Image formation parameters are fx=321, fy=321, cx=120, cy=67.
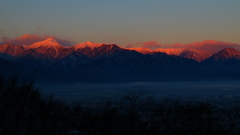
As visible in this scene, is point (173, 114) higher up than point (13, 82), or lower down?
lower down

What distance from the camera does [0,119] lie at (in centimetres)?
2428

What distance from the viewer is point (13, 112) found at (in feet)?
88.6

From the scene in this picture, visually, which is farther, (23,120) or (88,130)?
(88,130)

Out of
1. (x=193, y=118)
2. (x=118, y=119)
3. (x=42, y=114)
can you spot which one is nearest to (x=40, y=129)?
(x=42, y=114)

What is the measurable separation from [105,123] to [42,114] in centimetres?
1128

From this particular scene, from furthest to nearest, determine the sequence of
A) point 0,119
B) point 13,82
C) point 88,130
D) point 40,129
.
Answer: point 88,130
point 40,129
point 13,82
point 0,119

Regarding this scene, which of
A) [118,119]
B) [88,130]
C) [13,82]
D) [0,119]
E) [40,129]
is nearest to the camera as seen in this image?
[0,119]

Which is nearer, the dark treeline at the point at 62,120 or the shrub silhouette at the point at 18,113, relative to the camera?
the shrub silhouette at the point at 18,113

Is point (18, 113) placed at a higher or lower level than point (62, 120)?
higher

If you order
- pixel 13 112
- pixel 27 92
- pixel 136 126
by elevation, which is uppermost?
pixel 27 92

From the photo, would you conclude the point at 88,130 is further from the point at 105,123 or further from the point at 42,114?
the point at 42,114

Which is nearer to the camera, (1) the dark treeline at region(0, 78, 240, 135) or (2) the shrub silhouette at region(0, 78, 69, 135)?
(2) the shrub silhouette at region(0, 78, 69, 135)

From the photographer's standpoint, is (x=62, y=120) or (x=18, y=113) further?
(x=62, y=120)

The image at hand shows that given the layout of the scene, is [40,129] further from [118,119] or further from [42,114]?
[118,119]
